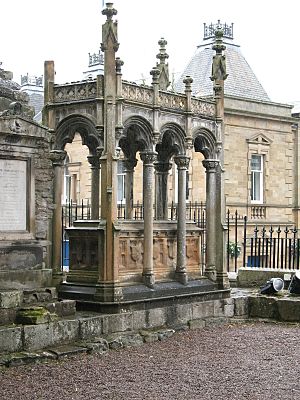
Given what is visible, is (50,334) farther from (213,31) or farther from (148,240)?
(213,31)

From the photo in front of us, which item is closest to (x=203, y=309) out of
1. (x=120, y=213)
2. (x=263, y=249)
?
(x=263, y=249)

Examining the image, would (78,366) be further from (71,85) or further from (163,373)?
(71,85)

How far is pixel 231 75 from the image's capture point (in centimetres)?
3728

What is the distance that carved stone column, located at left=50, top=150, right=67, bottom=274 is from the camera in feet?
42.3

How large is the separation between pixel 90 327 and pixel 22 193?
7.30 feet

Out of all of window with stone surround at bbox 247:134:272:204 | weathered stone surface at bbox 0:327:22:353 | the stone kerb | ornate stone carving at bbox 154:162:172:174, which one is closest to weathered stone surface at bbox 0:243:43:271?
the stone kerb

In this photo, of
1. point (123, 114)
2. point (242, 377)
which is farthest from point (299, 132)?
Result: point (242, 377)

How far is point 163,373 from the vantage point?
9.56 meters

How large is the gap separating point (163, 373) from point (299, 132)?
30.3 metres

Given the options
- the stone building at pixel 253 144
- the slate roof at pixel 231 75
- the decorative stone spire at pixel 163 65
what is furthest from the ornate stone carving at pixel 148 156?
the slate roof at pixel 231 75

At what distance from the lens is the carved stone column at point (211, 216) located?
1468 centimetres

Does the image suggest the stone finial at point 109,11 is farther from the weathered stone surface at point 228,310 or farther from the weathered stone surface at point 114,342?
the weathered stone surface at point 228,310

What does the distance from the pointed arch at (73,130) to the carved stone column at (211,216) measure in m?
2.53

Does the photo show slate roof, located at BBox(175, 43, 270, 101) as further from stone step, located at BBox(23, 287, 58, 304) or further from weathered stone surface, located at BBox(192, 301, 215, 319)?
stone step, located at BBox(23, 287, 58, 304)
